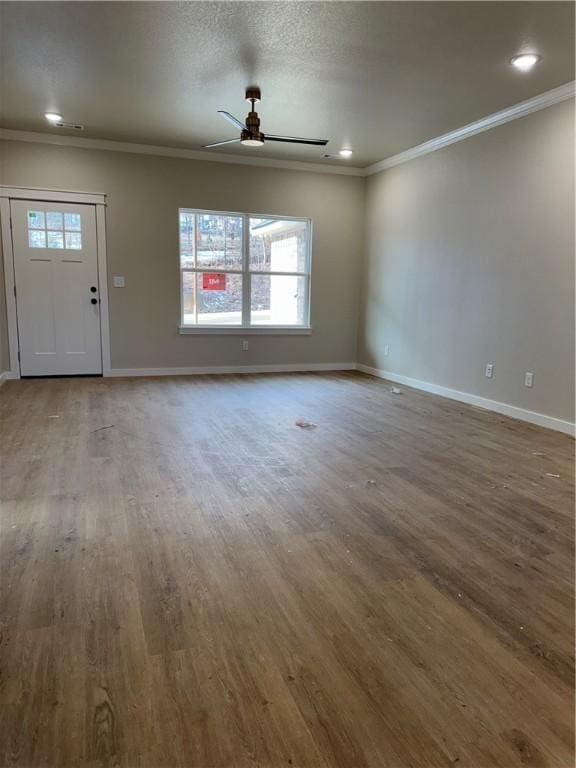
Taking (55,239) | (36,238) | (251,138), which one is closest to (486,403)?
(251,138)

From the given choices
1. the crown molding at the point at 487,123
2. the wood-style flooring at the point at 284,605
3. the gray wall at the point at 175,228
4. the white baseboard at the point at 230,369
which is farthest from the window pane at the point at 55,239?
the crown molding at the point at 487,123

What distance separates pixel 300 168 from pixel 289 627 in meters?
6.09

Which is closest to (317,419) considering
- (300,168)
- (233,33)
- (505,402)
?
(505,402)

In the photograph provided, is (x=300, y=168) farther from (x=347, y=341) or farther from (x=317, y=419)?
(x=317, y=419)

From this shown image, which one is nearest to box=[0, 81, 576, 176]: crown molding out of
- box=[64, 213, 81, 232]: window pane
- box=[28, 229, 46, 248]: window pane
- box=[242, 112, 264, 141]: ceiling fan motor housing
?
box=[64, 213, 81, 232]: window pane

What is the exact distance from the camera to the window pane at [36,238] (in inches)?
219

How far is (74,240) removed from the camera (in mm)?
5719

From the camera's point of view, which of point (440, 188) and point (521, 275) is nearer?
point (521, 275)

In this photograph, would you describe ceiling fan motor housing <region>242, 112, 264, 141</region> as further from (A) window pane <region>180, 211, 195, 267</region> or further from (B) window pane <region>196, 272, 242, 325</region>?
(B) window pane <region>196, 272, 242, 325</region>

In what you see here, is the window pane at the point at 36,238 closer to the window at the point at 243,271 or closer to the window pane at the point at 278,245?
the window at the point at 243,271

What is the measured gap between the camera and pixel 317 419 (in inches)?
170

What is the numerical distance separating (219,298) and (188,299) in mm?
418

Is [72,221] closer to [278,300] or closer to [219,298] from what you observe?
[219,298]

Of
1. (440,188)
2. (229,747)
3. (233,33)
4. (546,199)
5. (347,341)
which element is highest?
(233,33)
